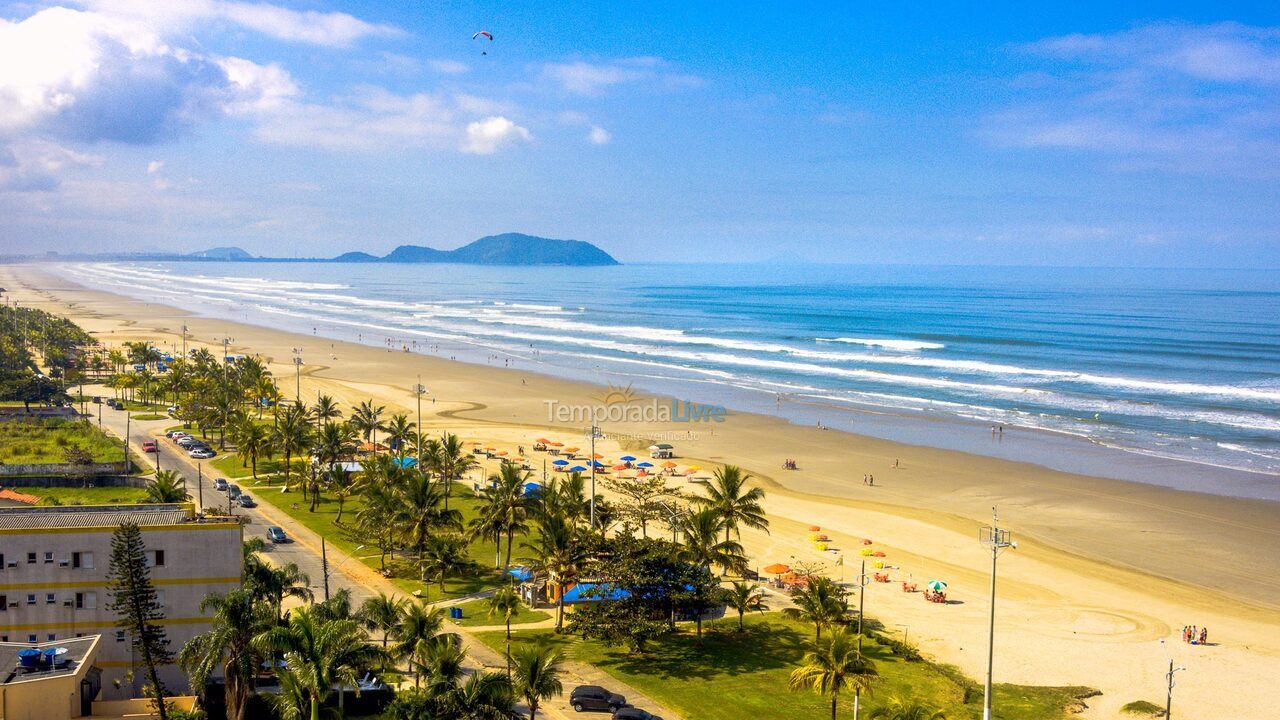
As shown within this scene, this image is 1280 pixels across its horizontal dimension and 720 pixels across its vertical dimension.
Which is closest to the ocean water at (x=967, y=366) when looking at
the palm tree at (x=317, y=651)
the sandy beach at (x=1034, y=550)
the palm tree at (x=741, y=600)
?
the sandy beach at (x=1034, y=550)

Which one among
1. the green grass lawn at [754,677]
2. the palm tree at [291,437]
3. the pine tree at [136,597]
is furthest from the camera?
the palm tree at [291,437]

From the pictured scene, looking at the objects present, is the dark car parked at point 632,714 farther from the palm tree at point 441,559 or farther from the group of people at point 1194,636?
the group of people at point 1194,636

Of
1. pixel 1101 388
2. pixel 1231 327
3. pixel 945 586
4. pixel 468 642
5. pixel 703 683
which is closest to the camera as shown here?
pixel 703 683

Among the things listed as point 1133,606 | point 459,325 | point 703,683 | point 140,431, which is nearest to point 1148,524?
point 1133,606

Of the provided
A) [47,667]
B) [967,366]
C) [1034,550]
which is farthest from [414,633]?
[967,366]

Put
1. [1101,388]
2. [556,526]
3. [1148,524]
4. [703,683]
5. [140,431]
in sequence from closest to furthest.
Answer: [703,683] → [556,526] → [1148,524] → [140,431] → [1101,388]

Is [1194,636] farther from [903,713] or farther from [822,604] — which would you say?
[903,713]

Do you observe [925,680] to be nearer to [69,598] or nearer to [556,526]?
[556,526]
